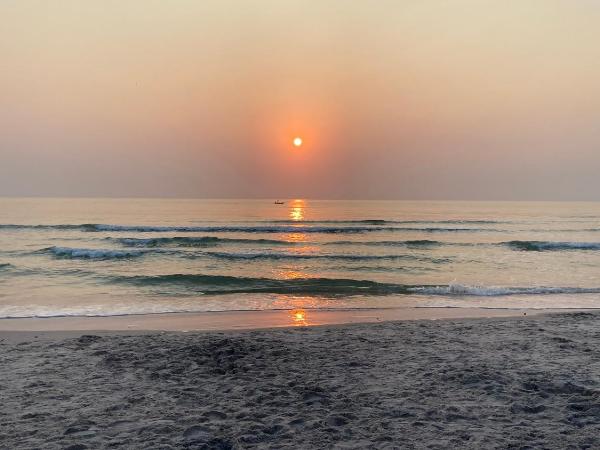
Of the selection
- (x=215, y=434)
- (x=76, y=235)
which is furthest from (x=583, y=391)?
(x=76, y=235)

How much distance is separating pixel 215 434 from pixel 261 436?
1.58 feet

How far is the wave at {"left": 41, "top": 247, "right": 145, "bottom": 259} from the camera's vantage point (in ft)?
86.1

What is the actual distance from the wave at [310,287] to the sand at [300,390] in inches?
268

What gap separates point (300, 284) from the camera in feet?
59.8

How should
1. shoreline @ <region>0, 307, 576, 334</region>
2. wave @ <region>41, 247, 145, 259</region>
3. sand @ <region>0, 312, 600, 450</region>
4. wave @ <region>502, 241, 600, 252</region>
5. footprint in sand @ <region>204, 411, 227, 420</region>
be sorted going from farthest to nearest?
wave @ <region>502, 241, 600, 252</region> → wave @ <region>41, 247, 145, 259</region> → shoreline @ <region>0, 307, 576, 334</region> → footprint in sand @ <region>204, 411, 227, 420</region> → sand @ <region>0, 312, 600, 450</region>

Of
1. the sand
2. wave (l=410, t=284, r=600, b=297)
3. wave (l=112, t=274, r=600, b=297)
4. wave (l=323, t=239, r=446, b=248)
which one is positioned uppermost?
the sand

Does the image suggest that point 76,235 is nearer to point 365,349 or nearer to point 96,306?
point 96,306

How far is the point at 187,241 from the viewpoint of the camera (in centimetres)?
3425

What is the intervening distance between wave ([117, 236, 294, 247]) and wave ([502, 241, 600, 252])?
17236 millimetres

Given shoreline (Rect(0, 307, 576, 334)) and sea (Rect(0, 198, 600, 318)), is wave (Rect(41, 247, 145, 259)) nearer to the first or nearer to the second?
sea (Rect(0, 198, 600, 318))

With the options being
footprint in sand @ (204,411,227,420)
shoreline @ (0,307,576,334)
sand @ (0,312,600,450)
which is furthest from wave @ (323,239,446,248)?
footprint in sand @ (204,411,227,420)

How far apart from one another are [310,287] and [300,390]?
11301 millimetres

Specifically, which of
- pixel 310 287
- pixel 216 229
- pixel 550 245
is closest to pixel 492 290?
pixel 310 287

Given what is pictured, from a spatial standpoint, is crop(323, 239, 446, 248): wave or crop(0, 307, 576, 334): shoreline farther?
crop(323, 239, 446, 248): wave
